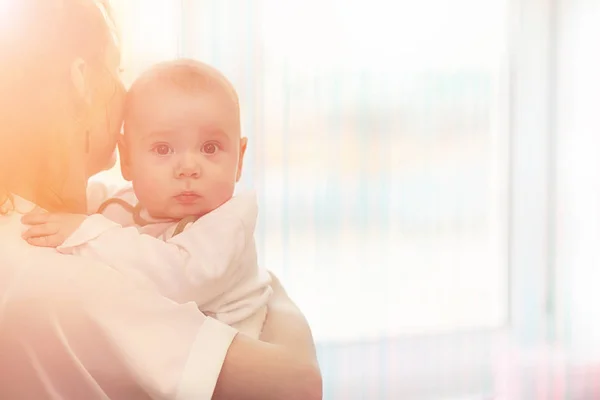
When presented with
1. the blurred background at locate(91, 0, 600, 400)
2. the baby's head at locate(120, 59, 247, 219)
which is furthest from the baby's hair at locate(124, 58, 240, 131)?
the blurred background at locate(91, 0, 600, 400)

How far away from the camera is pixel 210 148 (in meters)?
0.92

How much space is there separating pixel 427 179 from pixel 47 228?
0.99 m

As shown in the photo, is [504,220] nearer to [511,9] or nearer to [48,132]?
[511,9]

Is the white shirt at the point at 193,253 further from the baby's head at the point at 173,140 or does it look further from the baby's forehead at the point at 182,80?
the baby's forehead at the point at 182,80

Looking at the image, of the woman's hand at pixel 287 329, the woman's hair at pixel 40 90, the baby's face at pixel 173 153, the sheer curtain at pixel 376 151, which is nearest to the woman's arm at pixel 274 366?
the woman's hand at pixel 287 329

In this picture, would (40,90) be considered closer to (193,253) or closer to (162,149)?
(162,149)

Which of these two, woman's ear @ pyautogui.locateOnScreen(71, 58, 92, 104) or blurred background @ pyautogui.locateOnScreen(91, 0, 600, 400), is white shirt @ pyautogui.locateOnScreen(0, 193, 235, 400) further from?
blurred background @ pyautogui.locateOnScreen(91, 0, 600, 400)

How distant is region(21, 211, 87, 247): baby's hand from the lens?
0.80m

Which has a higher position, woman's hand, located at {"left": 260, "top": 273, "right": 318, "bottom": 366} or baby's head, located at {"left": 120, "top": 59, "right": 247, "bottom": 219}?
baby's head, located at {"left": 120, "top": 59, "right": 247, "bottom": 219}

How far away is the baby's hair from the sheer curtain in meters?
0.31

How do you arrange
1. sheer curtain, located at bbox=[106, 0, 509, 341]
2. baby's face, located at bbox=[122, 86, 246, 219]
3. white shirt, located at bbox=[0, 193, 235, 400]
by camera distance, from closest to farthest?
1. white shirt, located at bbox=[0, 193, 235, 400]
2. baby's face, located at bbox=[122, 86, 246, 219]
3. sheer curtain, located at bbox=[106, 0, 509, 341]

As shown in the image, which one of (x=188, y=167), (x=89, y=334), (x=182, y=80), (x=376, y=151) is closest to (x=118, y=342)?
(x=89, y=334)

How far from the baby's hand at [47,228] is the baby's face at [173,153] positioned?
115mm

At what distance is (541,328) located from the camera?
5.81 feet
